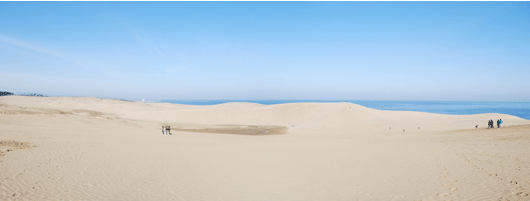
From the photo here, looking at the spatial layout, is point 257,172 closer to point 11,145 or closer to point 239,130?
point 11,145

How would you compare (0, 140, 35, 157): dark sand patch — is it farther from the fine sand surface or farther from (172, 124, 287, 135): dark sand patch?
(172, 124, 287, 135): dark sand patch

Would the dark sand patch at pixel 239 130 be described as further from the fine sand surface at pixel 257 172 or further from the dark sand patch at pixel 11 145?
the dark sand patch at pixel 11 145

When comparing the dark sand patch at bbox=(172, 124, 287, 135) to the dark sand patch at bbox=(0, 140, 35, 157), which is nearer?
the dark sand patch at bbox=(0, 140, 35, 157)

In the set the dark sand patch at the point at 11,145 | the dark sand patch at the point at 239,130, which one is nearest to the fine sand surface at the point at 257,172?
the dark sand patch at the point at 11,145

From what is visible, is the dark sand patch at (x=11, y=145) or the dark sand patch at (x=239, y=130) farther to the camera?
the dark sand patch at (x=239, y=130)

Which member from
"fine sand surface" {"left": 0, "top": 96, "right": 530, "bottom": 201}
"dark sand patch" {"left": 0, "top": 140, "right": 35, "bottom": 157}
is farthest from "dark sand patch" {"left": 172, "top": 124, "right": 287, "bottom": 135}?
"dark sand patch" {"left": 0, "top": 140, "right": 35, "bottom": 157}

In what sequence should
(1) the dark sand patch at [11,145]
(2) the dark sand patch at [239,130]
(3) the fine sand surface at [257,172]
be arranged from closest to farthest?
(3) the fine sand surface at [257,172] < (1) the dark sand patch at [11,145] < (2) the dark sand patch at [239,130]

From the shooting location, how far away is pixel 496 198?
634 cm

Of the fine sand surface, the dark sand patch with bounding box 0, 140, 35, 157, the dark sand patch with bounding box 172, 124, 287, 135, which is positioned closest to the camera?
the fine sand surface

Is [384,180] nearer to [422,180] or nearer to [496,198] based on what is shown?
[422,180]

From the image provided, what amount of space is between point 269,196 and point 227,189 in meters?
1.45

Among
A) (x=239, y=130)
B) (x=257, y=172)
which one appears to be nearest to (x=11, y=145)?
(x=257, y=172)

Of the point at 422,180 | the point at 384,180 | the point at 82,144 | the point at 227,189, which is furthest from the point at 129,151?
the point at 422,180

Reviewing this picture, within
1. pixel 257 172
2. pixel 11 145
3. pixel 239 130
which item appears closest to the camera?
pixel 257 172
